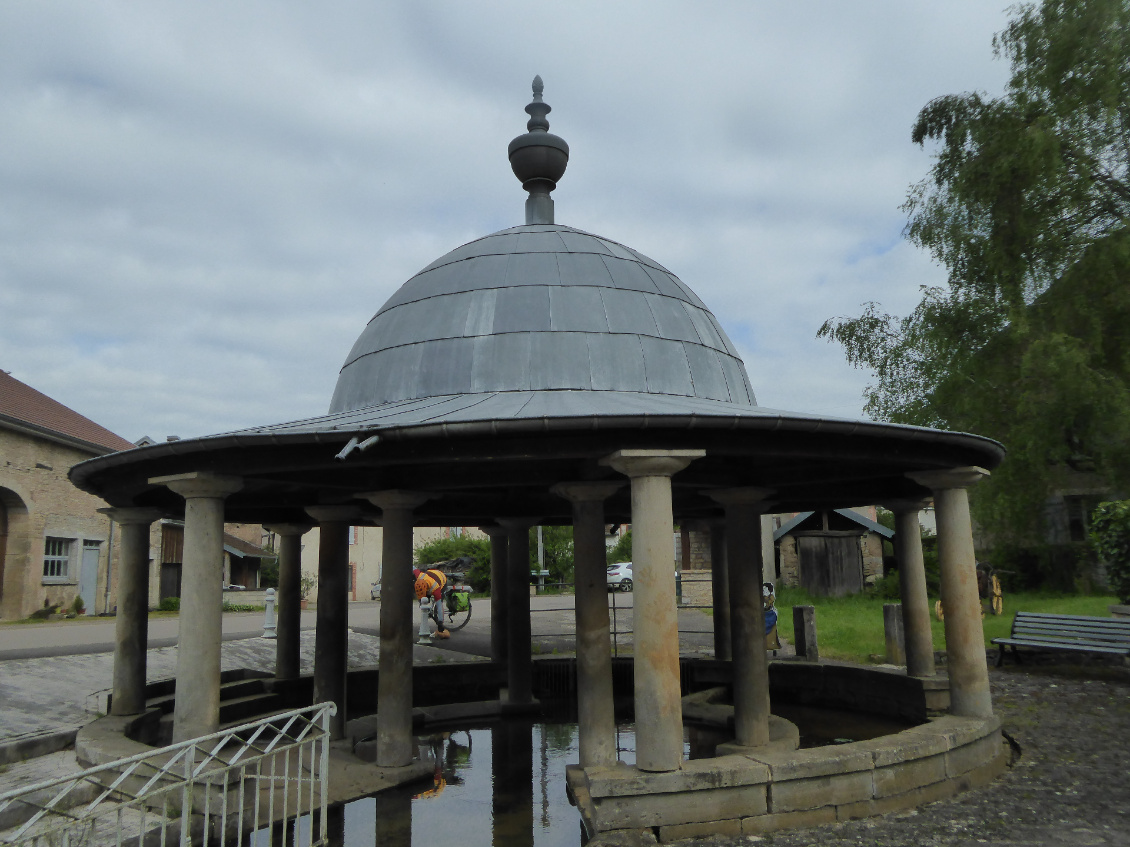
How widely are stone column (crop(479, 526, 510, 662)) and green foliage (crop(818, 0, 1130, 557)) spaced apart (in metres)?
11.6

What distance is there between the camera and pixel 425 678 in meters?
14.8

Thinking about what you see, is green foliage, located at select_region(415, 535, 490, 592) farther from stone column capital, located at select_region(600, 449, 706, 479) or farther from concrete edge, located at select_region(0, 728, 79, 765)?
stone column capital, located at select_region(600, 449, 706, 479)

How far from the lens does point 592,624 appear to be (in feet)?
27.4

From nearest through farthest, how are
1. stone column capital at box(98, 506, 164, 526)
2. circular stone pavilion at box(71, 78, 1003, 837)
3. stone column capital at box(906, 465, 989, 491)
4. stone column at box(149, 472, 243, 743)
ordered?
1. circular stone pavilion at box(71, 78, 1003, 837)
2. stone column at box(149, 472, 243, 743)
3. stone column capital at box(906, 465, 989, 491)
4. stone column capital at box(98, 506, 164, 526)

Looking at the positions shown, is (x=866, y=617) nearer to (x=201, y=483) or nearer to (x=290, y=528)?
(x=290, y=528)

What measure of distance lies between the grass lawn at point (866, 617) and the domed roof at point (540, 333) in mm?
8507

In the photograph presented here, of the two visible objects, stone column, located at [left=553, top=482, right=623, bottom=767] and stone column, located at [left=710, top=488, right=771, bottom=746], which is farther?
stone column, located at [left=710, top=488, right=771, bottom=746]

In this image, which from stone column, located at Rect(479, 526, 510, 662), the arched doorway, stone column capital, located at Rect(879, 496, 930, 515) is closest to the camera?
stone column capital, located at Rect(879, 496, 930, 515)

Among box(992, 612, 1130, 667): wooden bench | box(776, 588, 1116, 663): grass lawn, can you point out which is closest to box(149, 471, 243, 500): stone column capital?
box(776, 588, 1116, 663): grass lawn

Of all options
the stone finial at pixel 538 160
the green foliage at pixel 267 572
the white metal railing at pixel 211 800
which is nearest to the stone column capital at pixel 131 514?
the white metal railing at pixel 211 800

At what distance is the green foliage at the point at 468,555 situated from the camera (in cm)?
4484

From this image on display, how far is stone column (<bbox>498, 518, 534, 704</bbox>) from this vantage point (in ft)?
42.9

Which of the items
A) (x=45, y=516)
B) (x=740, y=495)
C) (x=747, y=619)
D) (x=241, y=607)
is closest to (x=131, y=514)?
(x=740, y=495)

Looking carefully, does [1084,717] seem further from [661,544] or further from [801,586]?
[801,586]
